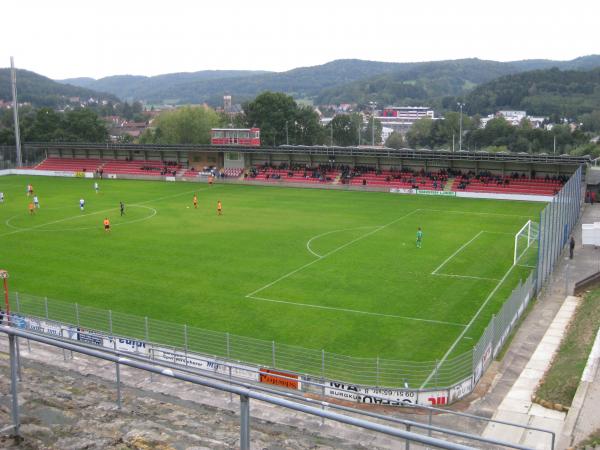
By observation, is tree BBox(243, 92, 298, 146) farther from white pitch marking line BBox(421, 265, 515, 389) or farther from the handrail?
the handrail

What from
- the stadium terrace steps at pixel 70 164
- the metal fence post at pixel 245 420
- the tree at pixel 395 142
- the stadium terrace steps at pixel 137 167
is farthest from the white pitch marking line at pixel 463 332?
the tree at pixel 395 142

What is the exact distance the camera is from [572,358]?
2022 centimetres

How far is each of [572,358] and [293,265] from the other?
1786 cm

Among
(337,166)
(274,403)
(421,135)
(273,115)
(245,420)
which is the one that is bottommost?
(337,166)

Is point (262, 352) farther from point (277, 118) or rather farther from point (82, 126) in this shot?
point (82, 126)

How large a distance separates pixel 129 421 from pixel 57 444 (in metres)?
0.88

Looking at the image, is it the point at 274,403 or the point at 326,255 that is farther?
the point at 326,255

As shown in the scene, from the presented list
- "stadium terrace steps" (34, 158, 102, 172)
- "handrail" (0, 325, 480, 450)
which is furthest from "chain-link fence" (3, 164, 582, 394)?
"stadium terrace steps" (34, 158, 102, 172)

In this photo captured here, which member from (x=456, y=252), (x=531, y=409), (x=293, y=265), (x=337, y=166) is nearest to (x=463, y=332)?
(x=531, y=409)

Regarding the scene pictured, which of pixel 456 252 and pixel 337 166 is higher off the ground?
pixel 337 166

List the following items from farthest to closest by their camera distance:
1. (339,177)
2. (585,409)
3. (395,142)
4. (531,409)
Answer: (395,142)
(339,177)
(531,409)
(585,409)

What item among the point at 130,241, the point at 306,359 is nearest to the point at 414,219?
the point at 130,241

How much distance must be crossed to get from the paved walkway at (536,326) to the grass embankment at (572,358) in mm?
825

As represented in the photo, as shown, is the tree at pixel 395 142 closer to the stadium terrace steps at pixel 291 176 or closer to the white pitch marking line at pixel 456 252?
the stadium terrace steps at pixel 291 176
